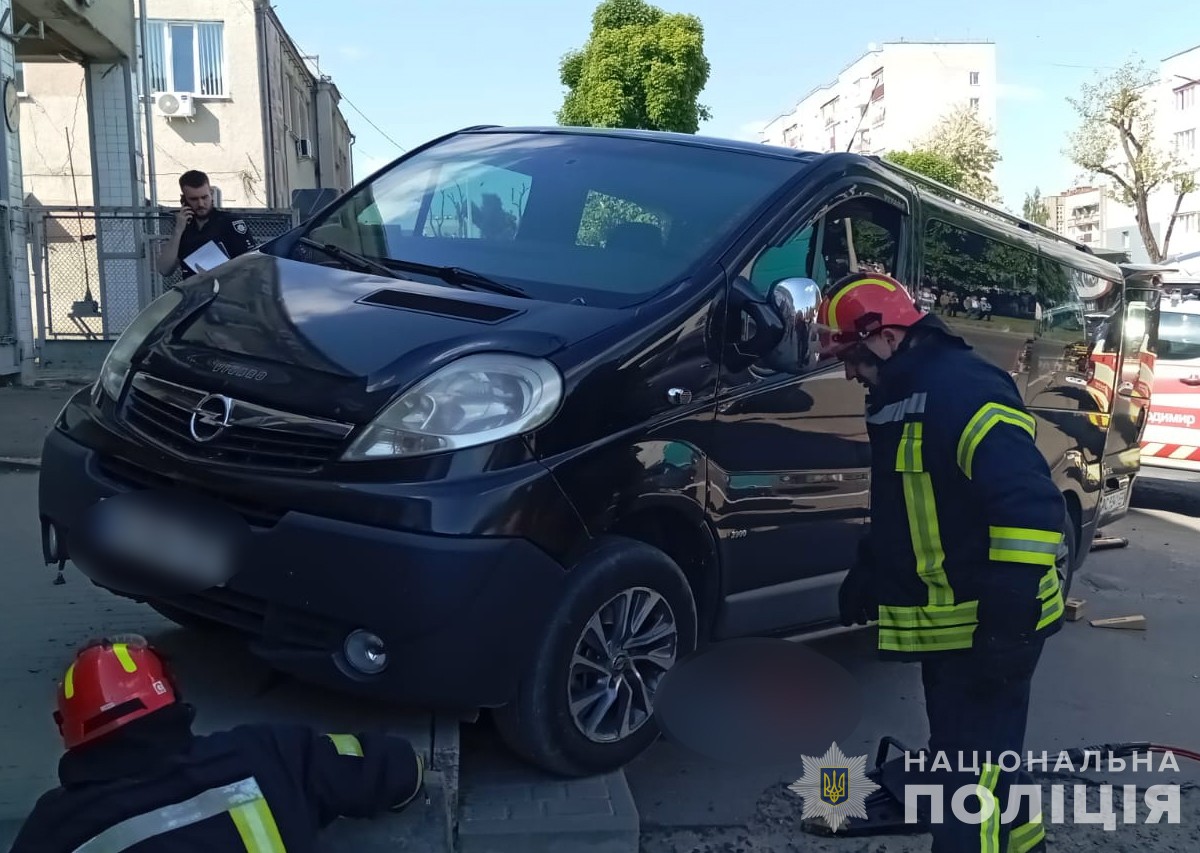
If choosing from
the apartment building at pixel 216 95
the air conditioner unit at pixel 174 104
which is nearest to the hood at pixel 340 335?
the apartment building at pixel 216 95

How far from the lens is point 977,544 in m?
3.05

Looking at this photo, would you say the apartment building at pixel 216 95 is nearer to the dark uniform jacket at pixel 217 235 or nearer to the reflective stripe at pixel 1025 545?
the dark uniform jacket at pixel 217 235

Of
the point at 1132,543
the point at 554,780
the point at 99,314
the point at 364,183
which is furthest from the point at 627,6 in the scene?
the point at 554,780

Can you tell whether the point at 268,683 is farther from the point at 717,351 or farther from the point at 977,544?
the point at 977,544

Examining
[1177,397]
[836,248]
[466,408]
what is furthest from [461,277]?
[1177,397]

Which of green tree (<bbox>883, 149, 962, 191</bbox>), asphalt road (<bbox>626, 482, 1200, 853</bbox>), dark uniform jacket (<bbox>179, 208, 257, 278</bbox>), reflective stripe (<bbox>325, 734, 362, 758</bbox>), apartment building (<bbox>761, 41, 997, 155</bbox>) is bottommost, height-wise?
asphalt road (<bbox>626, 482, 1200, 853</bbox>)

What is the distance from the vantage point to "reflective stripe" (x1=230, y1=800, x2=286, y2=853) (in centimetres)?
219

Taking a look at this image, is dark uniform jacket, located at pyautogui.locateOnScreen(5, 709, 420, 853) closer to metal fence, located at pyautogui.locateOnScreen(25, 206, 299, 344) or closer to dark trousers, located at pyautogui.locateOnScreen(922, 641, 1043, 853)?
dark trousers, located at pyautogui.locateOnScreen(922, 641, 1043, 853)

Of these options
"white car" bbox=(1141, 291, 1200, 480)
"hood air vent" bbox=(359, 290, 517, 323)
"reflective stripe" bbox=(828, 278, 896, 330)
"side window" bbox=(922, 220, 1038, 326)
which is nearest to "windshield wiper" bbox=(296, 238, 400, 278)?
"hood air vent" bbox=(359, 290, 517, 323)

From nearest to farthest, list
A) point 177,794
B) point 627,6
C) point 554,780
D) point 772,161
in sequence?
point 177,794
point 554,780
point 772,161
point 627,6

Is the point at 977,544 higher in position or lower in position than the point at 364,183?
lower

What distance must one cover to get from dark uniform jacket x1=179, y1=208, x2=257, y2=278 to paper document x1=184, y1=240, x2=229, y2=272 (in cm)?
14

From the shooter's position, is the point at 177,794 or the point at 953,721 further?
the point at 953,721

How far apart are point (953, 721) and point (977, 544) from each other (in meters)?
0.49
